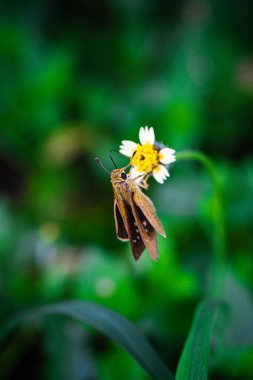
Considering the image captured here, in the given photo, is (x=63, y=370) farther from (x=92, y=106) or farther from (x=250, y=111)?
(x=250, y=111)

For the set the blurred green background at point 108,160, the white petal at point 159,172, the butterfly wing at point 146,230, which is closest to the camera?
the butterfly wing at point 146,230

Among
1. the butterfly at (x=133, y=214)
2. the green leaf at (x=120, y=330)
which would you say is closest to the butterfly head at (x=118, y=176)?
the butterfly at (x=133, y=214)

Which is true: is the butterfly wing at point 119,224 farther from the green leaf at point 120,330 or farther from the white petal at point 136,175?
the green leaf at point 120,330

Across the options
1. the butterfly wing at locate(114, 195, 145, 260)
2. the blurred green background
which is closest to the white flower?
the butterfly wing at locate(114, 195, 145, 260)

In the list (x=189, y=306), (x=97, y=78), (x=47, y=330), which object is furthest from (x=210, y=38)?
(x=47, y=330)

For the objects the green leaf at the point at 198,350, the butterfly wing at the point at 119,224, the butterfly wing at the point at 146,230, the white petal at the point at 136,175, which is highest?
the white petal at the point at 136,175

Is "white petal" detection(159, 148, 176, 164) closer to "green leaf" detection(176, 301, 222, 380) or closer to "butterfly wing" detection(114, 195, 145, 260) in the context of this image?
"butterfly wing" detection(114, 195, 145, 260)
